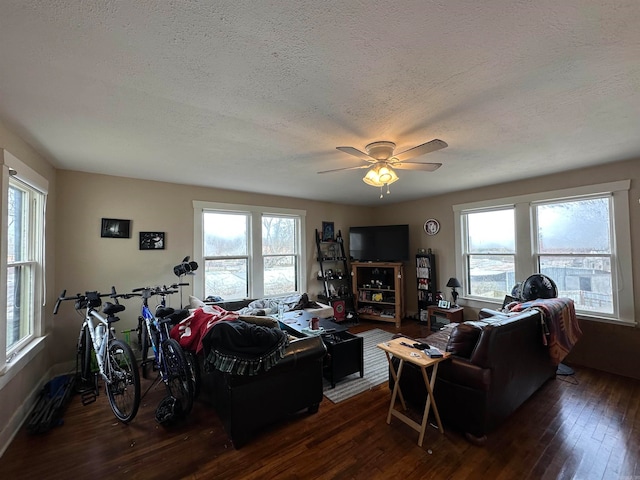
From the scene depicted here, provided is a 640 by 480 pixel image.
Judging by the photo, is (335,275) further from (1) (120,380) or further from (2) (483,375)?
(1) (120,380)

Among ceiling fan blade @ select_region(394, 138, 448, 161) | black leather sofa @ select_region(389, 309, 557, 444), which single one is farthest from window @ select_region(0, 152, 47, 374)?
black leather sofa @ select_region(389, 309, 557, 444)

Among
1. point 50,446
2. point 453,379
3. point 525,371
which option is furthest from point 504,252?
point 50,446

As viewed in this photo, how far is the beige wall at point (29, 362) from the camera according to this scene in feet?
6.79

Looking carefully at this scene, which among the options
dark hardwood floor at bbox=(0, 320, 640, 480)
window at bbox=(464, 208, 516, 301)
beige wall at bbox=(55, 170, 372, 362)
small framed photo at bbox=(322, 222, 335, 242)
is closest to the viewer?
dark hardwood floor at bbox=(0, 320, 640, 480)

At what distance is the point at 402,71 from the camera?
4.98 ft

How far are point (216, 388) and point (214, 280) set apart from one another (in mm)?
2341

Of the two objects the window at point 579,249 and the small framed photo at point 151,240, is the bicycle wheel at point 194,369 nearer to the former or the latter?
the small framed photo at point 151,240

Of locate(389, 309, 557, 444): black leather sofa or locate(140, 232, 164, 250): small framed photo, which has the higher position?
locate(140, 232, 164, 250): small framed photo

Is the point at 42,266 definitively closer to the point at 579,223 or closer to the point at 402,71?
the point at 402,71

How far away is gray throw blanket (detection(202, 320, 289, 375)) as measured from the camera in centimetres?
196

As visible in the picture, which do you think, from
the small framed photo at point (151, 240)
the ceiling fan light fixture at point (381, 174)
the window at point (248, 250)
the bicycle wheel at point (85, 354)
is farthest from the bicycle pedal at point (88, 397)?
the ceiling fan light fixture at point (381, 174)

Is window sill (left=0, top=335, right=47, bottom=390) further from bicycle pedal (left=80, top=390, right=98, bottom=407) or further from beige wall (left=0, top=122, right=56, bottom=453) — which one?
bicycle pedal (left=80, top=390, right=98, bottom=407)

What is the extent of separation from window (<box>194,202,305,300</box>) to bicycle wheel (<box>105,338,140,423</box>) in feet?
5.51

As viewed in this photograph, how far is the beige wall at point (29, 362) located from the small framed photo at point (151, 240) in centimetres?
90
